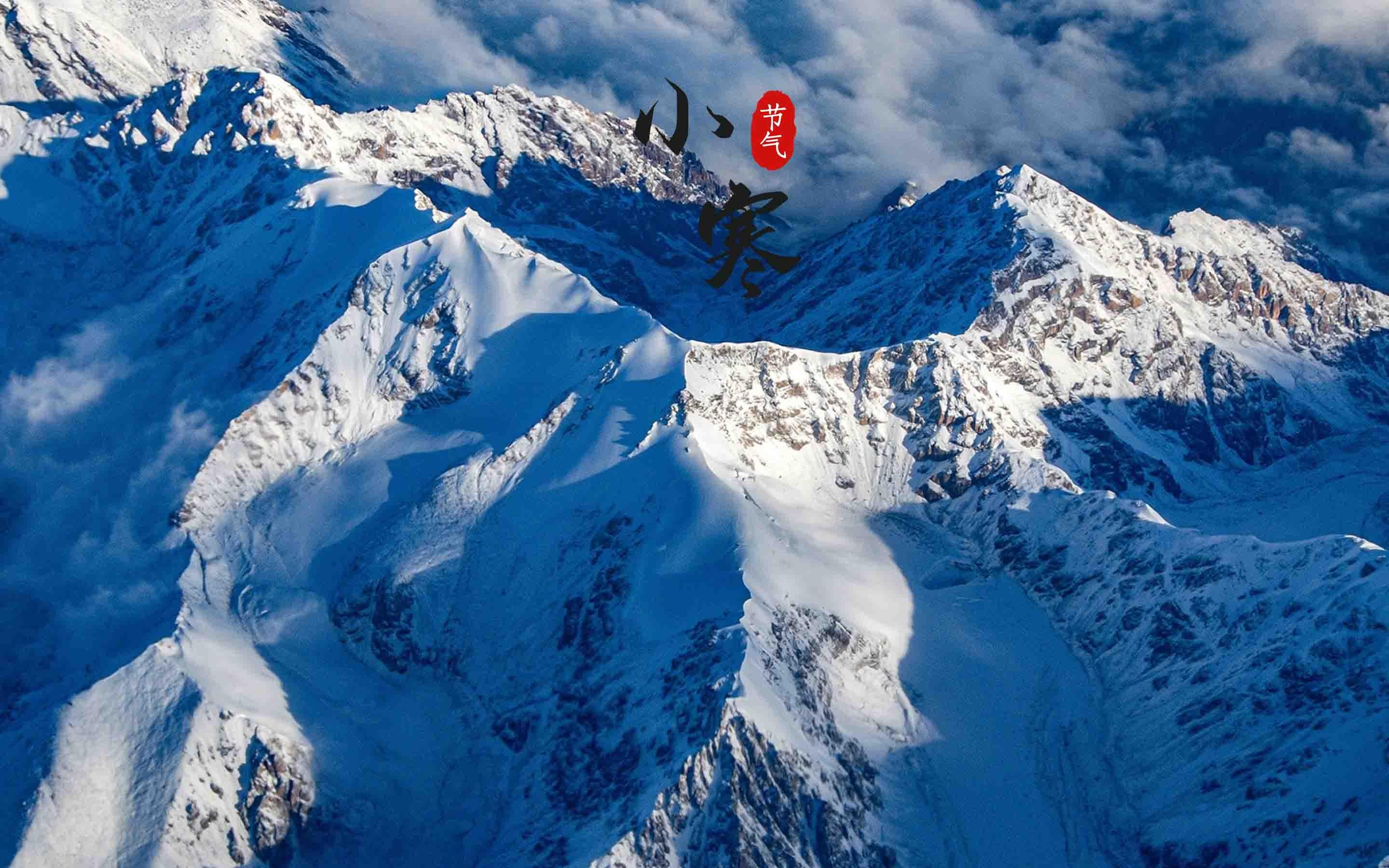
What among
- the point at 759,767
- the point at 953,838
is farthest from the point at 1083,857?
the point at 759,767

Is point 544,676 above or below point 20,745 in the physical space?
above

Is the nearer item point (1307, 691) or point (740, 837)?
point (740, 837)

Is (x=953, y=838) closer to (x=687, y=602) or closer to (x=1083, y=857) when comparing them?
(x=1083, y=857)

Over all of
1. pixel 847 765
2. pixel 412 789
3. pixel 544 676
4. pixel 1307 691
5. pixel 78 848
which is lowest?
pixel 78 848

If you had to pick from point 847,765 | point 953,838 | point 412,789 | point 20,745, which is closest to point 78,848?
point 20,745

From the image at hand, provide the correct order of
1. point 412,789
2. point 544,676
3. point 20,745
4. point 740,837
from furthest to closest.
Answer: point 544,676, point 412,789, point 20,745, point 740,837

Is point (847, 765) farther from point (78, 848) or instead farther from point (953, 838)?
point (78, 848)

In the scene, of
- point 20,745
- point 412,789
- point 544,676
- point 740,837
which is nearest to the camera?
point 740,837
